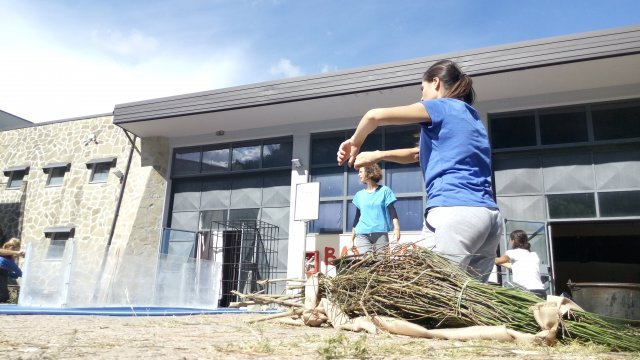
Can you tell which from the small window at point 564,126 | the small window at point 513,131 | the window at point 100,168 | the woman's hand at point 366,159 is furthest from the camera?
the window at point 100,168

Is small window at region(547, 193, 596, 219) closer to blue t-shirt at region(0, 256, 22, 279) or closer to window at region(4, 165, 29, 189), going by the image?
blue t-shirt at region(0, 256, 22, 279)

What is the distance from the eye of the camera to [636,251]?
13.3m

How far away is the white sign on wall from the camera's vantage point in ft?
29.3

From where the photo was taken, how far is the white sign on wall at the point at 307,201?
8.94 metres

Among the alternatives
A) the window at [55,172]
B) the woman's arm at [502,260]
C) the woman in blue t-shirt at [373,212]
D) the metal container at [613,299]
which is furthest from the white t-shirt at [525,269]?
the window at [55,172]

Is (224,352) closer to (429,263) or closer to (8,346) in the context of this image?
(8,346)

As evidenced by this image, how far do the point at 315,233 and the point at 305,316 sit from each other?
7286 millimetres

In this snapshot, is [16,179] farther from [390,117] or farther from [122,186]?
[390,117]

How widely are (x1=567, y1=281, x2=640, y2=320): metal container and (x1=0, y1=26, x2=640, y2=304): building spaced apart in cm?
226

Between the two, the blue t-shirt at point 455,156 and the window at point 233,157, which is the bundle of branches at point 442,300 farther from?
the window at point 233,157

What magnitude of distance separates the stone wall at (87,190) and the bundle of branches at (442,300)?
9724 mm

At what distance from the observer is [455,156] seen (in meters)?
2.38

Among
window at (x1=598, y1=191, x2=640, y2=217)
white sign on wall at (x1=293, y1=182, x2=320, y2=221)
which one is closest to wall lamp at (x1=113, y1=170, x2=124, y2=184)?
white sign on wall at (x1=293, y1=182, x2=320, y2=221)

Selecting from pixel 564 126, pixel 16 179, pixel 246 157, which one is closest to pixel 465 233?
pixel 564 126
